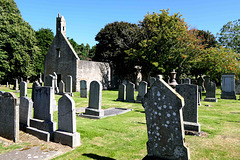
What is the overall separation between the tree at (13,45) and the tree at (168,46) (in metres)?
15.3

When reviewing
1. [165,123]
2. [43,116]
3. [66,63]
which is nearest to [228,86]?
[165,123]

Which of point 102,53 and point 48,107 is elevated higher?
point 102,53

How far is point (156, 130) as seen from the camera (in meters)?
3.54

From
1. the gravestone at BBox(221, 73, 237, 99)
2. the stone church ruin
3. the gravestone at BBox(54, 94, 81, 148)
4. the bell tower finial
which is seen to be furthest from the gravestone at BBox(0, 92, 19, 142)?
the bell tower finial

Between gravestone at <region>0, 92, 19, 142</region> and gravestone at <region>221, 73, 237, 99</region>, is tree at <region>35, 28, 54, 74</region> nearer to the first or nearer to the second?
gravestone at <region>221, 73, 237, 99</region>

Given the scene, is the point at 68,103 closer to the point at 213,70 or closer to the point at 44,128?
the point at 44,128

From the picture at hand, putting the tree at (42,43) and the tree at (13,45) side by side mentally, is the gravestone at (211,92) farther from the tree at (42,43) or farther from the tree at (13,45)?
the tree at (42,43)

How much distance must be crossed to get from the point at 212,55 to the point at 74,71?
685 inches

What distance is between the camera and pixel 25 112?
6477 mm

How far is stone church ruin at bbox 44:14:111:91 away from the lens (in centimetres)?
2356

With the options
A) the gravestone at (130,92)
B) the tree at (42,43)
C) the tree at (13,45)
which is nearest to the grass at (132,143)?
the gravestone at (130,92)

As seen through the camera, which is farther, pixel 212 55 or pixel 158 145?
pixel 212 55

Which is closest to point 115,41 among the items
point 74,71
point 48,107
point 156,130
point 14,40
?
point 74,71

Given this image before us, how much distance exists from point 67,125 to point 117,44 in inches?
1006
